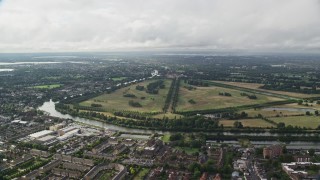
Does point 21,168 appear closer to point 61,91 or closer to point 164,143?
point 164,143

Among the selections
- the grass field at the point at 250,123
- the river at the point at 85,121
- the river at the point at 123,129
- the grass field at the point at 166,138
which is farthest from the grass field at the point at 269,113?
the river at the point at 85,121

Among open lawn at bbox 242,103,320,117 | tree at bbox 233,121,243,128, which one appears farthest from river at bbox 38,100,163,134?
open lawn at bbox 242,103,320,117

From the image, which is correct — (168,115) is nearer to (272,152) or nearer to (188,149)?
(188,149)

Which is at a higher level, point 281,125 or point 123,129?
point 281,125

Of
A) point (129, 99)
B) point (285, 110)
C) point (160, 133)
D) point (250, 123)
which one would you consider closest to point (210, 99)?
point (285, 110)

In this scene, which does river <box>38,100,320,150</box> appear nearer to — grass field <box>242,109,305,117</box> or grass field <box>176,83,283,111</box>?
grass field <box>242,109,305,117</box>

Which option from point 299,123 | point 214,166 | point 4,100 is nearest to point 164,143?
point 214,166
